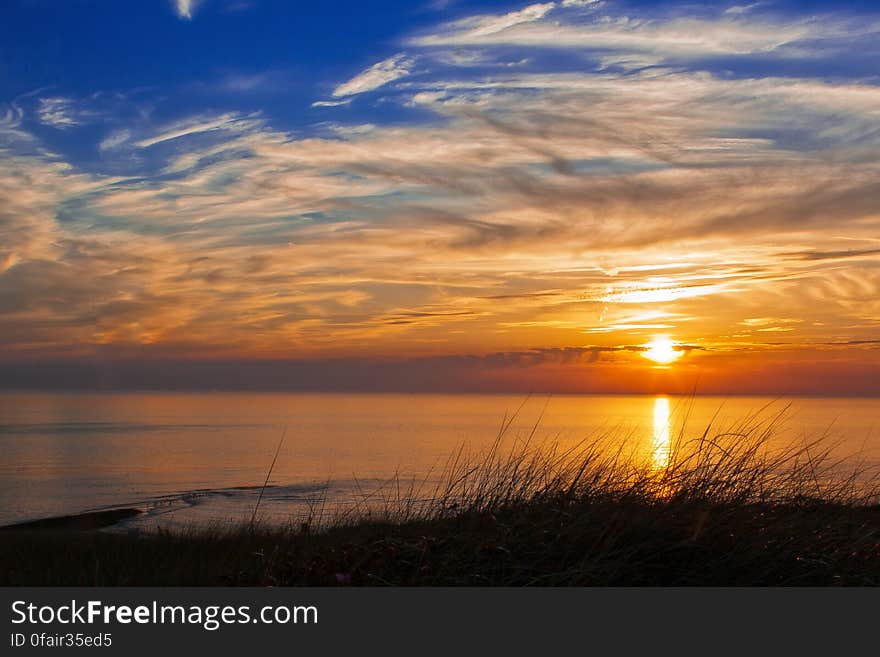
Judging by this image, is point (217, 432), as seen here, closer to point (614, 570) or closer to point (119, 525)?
point (119, 525)

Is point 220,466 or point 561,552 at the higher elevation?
point 561,552

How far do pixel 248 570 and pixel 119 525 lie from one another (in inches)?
882

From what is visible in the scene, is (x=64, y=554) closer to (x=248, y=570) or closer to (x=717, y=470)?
(x=248, y=570)

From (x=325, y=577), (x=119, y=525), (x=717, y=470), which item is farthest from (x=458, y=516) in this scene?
(x=119, y=525)

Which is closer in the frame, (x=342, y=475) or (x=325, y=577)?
(x=325, y=577)

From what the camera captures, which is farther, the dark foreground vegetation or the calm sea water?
the calm sea water

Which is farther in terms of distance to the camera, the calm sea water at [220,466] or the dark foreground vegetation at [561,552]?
the calm sea water at [220,466]

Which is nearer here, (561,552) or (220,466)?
(561,552)

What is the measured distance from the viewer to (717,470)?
8305 mm

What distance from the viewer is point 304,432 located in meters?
98.3


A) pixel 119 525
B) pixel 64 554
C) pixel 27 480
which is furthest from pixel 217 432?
pixel 64 554
